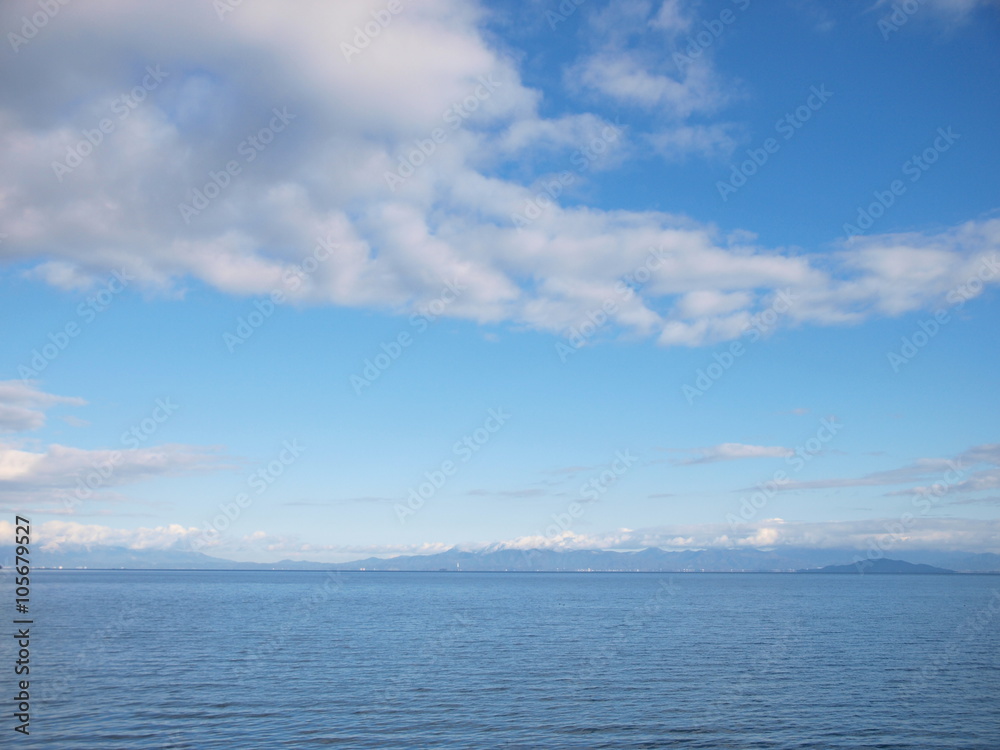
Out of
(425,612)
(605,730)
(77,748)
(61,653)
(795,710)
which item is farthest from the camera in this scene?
(425,612)

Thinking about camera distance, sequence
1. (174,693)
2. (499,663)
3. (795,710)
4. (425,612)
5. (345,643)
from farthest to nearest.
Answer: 1. (425,612)
2. (345,643)
3. (499,663)
4. (174,693)
5. (795,710)

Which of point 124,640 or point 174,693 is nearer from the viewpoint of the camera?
point 174,693

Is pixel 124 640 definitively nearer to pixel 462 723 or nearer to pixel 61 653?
pixel 61 653

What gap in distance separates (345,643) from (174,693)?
2959 centimetres

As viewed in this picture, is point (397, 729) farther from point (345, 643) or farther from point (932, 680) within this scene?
point (932, 680)

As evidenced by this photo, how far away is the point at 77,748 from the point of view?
3625 cm

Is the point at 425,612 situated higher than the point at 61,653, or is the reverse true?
the point at 61,653

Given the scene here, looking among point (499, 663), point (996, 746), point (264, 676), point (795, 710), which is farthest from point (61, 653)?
point (996, 746)

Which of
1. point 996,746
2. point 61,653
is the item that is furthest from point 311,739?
point 61,653

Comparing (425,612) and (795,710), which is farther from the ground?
(795,710)

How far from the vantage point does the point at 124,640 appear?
77.7 meters

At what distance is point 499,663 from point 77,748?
3557cm

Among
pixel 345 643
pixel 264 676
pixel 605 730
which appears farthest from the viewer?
pixel 345 643

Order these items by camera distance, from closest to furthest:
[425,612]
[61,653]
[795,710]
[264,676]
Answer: [795,710] → [264,676] → [61,653] → [425,612]
